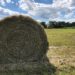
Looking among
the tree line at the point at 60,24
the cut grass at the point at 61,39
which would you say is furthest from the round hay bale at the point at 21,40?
the tree line at the point at 60,24

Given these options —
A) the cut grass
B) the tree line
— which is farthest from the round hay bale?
the tree line

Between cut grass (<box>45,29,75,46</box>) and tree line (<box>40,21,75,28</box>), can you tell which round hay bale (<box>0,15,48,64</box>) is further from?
tree line (<box>40,21,75,28</box>)

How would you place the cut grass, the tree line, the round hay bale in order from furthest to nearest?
the tree line < the cut grass < the round hay bale

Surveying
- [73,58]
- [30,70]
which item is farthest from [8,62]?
[73,58]

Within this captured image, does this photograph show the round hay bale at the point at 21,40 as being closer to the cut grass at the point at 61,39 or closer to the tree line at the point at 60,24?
the cut grass at the point at 61,39

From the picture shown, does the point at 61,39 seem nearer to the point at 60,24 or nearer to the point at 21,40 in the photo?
the point at 21,40

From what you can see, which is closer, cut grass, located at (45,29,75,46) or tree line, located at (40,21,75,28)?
cut grass, located at (45,29,75,46)

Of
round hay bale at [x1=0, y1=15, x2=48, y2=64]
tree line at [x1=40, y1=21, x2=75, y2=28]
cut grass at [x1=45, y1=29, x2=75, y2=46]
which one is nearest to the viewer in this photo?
round hay bale at [x1=0, y1=15, x2=48, y2=64]

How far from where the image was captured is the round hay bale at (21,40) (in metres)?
9.06

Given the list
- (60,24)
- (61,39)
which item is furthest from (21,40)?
(60,24)

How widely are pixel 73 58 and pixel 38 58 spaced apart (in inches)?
77.0

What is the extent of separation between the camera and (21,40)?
936 centimetres

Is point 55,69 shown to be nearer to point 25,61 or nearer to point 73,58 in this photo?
point 25,61

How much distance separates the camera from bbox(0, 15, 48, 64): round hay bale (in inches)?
357
